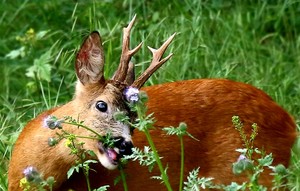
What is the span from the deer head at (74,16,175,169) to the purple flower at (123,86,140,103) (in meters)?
0.12

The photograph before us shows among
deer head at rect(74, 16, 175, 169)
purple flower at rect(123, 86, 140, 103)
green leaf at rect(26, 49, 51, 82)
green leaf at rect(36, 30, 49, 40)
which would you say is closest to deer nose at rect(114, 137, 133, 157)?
deer head at rect(74, 16, 175, 169)

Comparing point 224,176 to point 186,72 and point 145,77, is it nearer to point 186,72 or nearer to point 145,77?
point 145,77

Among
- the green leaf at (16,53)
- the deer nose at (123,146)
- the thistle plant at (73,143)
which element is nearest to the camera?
the thistle plant at (73,143)

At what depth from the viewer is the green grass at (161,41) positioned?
8.11 metres

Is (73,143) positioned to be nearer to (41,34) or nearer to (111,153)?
(111,153)

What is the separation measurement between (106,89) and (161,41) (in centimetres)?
241

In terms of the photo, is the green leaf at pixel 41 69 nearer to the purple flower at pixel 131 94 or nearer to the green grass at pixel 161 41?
the green grass at pixel 161 41

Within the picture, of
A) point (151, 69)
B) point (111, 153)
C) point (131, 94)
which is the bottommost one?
point (111, 153)

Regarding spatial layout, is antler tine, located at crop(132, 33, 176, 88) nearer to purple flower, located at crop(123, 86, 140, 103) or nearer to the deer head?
the deer head

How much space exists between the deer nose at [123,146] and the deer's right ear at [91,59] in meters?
0.53

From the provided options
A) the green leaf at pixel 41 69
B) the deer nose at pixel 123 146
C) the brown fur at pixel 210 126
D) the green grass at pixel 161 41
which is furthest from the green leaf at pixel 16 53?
the deer nose at pixel 123 146

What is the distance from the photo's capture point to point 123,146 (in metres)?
5.61

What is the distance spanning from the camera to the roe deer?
19.5 ft

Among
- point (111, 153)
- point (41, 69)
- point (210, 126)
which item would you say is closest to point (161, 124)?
point (210, 126)
